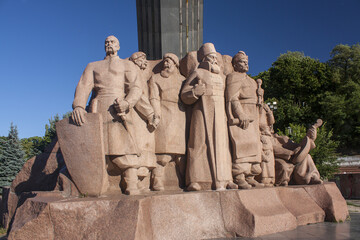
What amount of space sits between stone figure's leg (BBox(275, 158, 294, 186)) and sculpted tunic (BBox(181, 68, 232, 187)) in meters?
1.84

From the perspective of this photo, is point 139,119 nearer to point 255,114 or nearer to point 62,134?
point 62,134

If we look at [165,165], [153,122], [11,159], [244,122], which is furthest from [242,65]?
[11,159]

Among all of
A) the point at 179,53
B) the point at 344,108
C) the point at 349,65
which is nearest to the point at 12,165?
the point at 179,53

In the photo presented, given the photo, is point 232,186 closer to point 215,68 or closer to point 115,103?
point 215,68

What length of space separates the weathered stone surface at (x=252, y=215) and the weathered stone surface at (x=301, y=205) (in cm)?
58

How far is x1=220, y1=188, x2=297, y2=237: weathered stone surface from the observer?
468cm

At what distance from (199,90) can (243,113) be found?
0.97 metres

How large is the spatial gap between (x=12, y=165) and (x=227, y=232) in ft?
40.3

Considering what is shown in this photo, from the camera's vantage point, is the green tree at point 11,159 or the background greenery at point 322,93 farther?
the background greenery at point 322,93

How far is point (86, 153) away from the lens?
15.6 feet

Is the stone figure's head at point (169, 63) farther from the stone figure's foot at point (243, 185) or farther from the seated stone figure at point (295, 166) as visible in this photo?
the seated stone figure at point (295, 166)

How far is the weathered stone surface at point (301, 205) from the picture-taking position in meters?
5.81

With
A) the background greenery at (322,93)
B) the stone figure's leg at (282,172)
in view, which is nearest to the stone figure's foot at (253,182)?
the stone figure's leg at (282,172)

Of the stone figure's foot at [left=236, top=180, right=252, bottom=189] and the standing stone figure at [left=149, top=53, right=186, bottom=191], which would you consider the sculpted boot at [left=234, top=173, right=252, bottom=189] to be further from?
the standing stone figure at [left=149, top=53, right=186, bottom=191]
